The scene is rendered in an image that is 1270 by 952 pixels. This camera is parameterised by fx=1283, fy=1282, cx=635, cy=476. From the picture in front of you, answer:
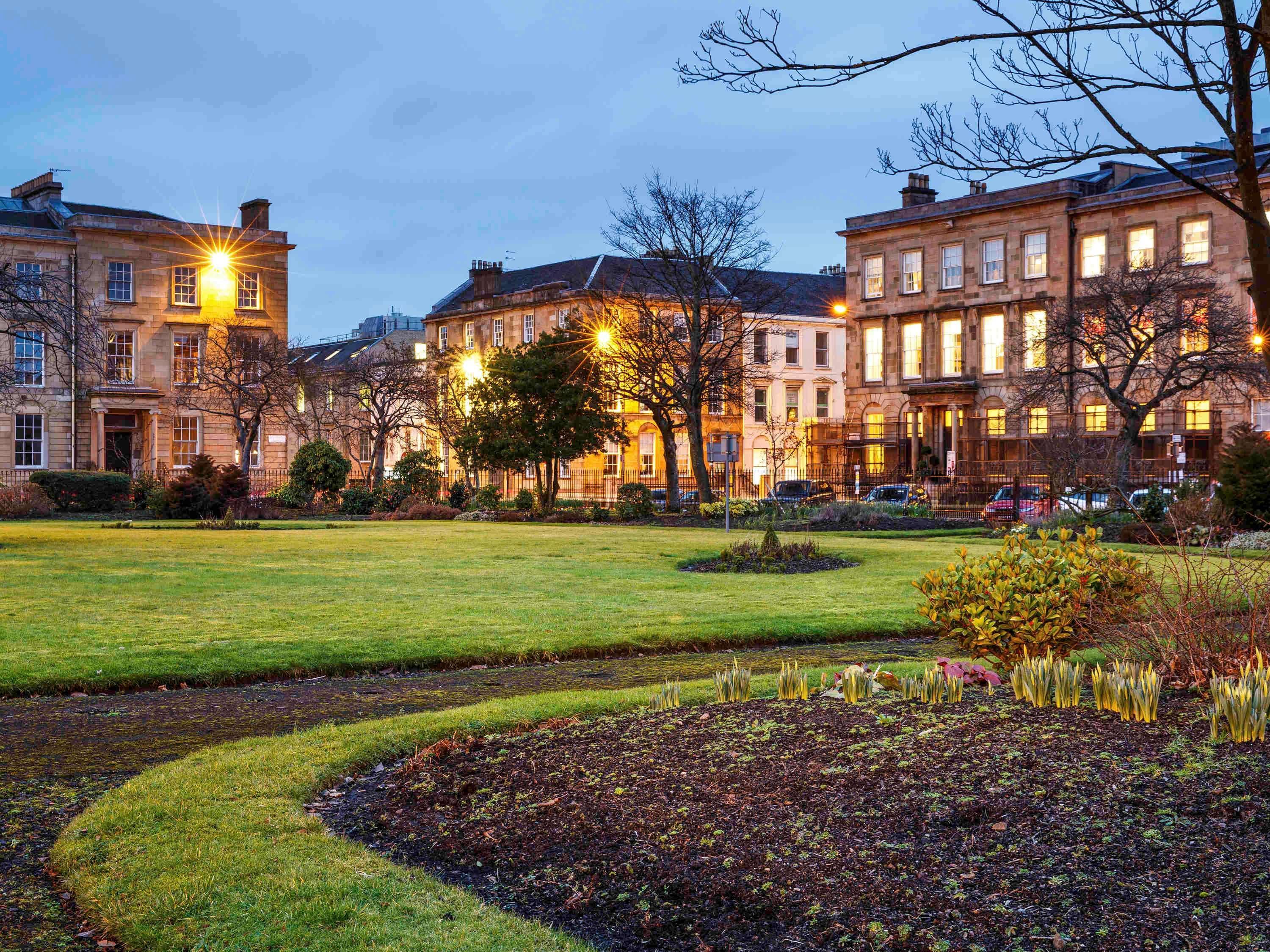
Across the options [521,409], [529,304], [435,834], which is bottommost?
[435,834]

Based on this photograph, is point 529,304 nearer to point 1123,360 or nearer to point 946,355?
point 946,355

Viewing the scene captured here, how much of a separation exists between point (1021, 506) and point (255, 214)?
143 ft

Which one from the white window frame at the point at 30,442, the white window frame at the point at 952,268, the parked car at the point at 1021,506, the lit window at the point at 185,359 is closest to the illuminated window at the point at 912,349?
the white window frame at the point at 952,268

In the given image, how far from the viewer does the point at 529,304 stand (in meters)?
74.8

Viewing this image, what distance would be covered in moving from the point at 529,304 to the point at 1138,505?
47.7 m

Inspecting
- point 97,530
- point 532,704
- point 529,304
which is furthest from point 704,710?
point 529,304

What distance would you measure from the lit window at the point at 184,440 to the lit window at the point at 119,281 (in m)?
6.08

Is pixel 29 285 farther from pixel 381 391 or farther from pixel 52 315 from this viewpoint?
pixel 381 391

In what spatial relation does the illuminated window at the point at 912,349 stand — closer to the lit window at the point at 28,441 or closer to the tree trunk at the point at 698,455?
the tree trunk at the point at 698,455

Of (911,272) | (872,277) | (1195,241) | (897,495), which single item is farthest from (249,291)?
(1195,241)

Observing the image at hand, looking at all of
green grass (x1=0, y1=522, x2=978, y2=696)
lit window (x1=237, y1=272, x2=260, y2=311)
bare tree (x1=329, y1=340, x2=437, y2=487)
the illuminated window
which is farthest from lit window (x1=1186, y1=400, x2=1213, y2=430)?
lit window (x1=237, y1=272, x2=260, y2=311)

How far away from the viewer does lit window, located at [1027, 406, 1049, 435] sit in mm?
54719

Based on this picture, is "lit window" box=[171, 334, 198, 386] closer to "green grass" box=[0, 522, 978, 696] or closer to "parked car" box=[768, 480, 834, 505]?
"parked car" box=[768, 480, 834, 505]

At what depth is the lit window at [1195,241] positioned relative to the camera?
5138 cm
